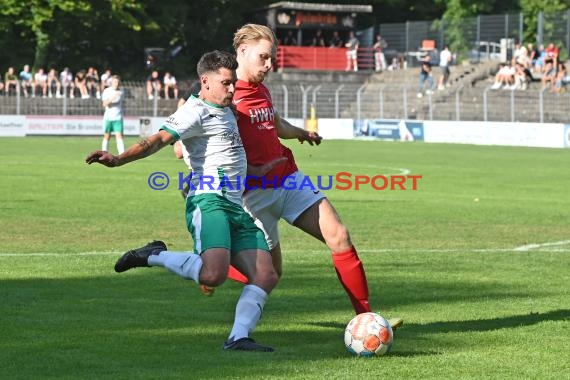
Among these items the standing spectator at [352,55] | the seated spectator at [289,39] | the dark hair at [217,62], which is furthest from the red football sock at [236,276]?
the seated spectator at [289,39]

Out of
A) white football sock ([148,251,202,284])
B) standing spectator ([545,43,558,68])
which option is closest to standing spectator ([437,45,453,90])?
standing spectator ([545,43,558,68])

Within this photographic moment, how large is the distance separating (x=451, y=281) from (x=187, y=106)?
4.14 metres

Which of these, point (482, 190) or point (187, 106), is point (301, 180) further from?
point (482, 190)

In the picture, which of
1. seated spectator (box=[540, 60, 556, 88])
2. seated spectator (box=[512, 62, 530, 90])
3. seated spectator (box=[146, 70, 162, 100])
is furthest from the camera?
seated spectator (box=[146, 70, 162, 100])

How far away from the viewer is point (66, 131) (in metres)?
50.3

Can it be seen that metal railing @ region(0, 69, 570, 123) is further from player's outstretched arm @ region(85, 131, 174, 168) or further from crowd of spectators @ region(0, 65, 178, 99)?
player's outstretched arm @ region(85, 131, 174, 168)

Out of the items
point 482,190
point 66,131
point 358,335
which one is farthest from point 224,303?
point 66,131

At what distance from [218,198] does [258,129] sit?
74 cm

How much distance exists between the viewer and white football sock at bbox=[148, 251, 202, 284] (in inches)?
316

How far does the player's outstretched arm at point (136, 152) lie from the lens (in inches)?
292

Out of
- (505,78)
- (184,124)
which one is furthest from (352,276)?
(505,78)

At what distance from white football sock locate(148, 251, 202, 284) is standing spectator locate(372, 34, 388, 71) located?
5395cm

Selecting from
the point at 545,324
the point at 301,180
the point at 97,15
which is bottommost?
the point at 545,324

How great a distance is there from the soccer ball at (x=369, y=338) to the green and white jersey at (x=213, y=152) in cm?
113
